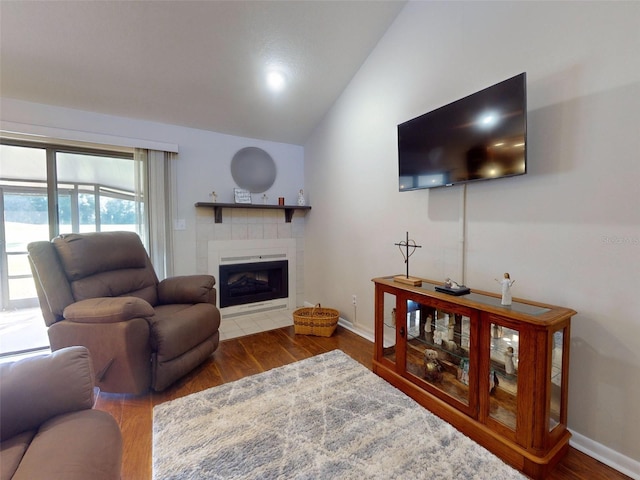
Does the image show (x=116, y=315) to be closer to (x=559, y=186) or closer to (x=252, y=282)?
(x=252, y=282)

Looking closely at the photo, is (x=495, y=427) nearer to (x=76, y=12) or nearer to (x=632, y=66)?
(x=632, y=66)

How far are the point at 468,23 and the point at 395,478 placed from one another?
2.60m

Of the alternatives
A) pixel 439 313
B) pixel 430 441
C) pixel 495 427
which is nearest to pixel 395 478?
pixel 430 441

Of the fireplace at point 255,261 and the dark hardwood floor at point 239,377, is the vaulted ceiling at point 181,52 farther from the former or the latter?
the dark hardwood floor at point 239,377

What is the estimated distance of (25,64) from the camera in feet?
6.64

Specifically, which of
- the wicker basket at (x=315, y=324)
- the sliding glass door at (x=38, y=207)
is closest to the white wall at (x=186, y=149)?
the sliding glass door at (x=38, y=207)

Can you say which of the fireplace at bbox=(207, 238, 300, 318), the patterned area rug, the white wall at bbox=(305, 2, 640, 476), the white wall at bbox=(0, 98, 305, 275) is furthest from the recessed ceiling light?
the patterned area rug

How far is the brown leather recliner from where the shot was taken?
1696 millimetres

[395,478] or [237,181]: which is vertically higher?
[237,181]

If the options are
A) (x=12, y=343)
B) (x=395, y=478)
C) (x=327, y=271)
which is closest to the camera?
(x=395, y=478)

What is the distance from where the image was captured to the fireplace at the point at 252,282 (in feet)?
10.9

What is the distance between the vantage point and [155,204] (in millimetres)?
2844

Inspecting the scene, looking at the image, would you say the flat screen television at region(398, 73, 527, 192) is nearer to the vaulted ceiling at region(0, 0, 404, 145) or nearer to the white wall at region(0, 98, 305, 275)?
the vaulted ceiling at region(0, 0, 404, 145)

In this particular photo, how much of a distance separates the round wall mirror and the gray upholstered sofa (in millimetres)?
2658
